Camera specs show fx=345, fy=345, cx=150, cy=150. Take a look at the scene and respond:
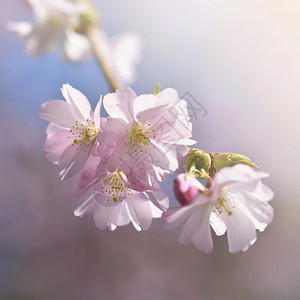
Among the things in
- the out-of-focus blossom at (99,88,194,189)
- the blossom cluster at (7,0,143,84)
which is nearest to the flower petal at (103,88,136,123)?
the out-of-focus blossom at (99,88,194,189)

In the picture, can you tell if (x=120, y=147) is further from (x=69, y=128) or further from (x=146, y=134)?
(x=69, y=128)

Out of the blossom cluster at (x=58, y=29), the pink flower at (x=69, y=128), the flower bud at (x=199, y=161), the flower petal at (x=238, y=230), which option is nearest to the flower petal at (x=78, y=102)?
the pink flower at (x=69, y=128)

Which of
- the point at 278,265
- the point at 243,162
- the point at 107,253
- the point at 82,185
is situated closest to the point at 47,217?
the point at 107,253

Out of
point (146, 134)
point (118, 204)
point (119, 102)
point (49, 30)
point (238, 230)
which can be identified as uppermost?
point (49, 30)

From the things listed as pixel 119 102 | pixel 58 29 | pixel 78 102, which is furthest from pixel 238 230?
pixel 58 29

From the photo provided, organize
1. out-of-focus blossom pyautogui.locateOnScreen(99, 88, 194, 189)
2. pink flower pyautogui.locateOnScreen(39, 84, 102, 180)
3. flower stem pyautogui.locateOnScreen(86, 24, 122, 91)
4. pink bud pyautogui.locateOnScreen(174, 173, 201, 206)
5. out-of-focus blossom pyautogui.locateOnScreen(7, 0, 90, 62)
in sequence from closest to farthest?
1. pink bud pyautogui.locateOnScreen(174, 173, 201, 206)
2. out-of-focus blossom pyautogui.locateOnScreen(99, 88, 194, 189)
3. pink flower pyautogui.locateOnScreen(39, 84, 102, 180)
4. flower stem pyautogui.locateOnScreen(86, 24, 122, 91)
5. out-of-focus blossom pyautogui.locateOnScreen(7, 0, 90, 62)

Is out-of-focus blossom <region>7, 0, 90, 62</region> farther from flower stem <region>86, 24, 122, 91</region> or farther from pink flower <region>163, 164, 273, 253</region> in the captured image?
pink flower <region>163, 164, 273, 253</region>
